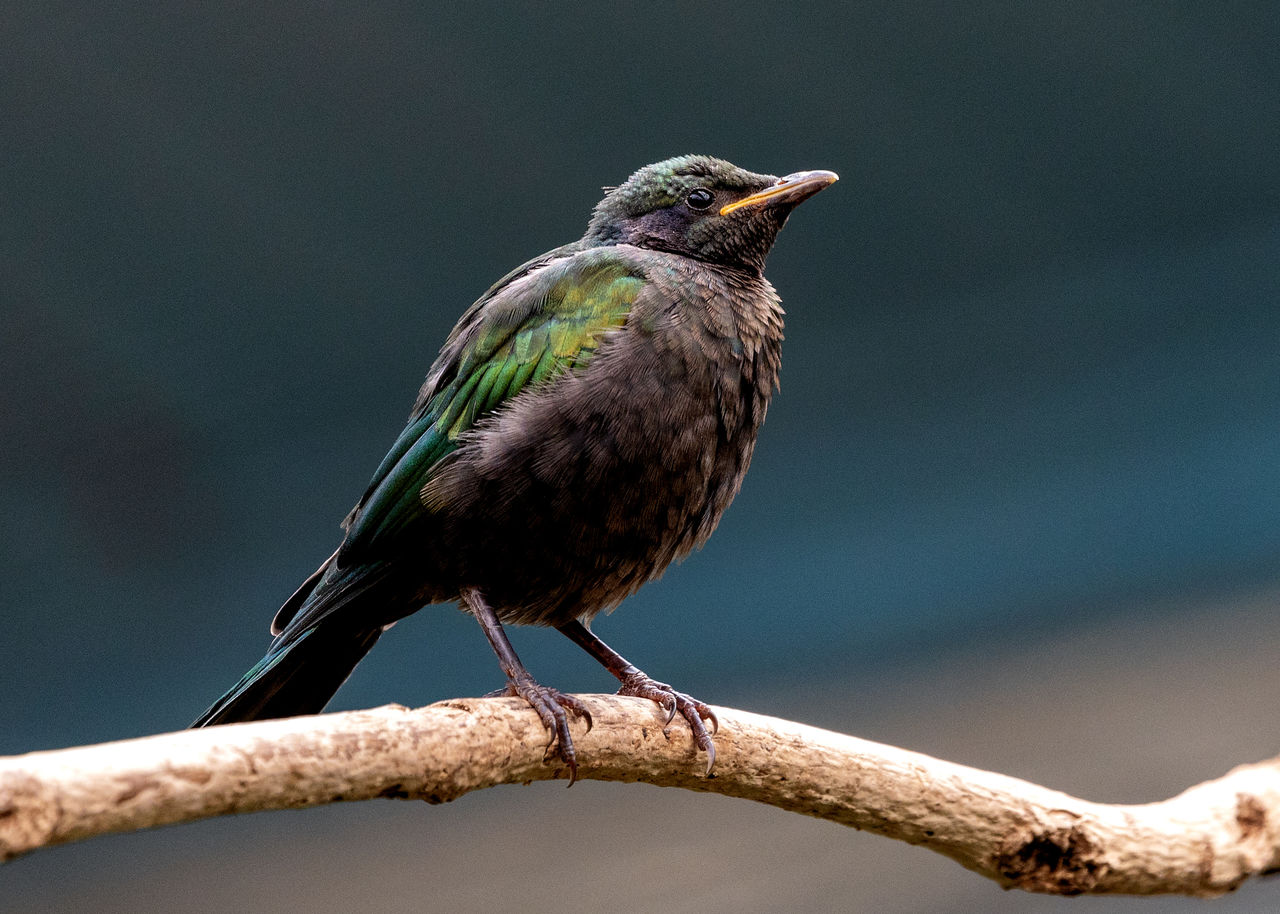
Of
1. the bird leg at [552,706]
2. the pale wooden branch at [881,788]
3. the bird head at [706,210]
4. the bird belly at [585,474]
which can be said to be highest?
the bird head at [706,210]

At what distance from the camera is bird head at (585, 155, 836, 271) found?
144 inches

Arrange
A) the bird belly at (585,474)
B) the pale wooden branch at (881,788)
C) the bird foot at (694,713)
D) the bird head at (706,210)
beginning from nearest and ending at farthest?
1. the pale wooden branch at (881,788)
2. the bird foot at (694,713)
3. the bird belly at (585,474)
4. the bird head at (706,210)

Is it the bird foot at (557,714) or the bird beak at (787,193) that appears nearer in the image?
the bird foot at (557,714)

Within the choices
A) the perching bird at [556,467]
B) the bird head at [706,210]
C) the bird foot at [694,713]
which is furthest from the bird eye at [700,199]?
the bird foot at [694,713]

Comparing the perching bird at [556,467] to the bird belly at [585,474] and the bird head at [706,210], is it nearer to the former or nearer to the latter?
the bird belly at [585,474]

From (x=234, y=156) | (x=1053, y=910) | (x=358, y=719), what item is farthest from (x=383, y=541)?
(x=1053, y=910)

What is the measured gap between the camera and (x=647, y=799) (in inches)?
289

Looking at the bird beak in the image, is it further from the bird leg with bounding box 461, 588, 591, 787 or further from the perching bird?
the bird leg with bounding box 461, 588, 591, 787

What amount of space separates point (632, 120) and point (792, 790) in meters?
3.43

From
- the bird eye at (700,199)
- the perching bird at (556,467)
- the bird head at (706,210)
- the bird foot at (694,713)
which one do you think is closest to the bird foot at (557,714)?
the perching bird at (556,467)

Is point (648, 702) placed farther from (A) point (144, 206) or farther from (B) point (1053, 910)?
(B) point (1053, 910)

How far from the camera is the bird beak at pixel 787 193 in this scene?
370cm

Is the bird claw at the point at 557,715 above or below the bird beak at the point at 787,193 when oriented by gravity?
below

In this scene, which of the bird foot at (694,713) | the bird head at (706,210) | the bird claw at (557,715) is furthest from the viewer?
the bird head at (706,210)
